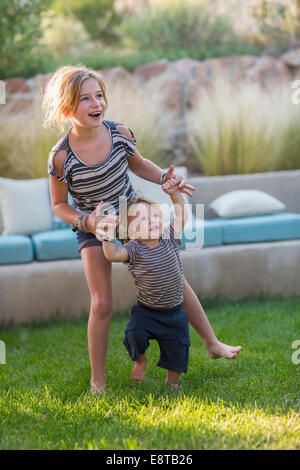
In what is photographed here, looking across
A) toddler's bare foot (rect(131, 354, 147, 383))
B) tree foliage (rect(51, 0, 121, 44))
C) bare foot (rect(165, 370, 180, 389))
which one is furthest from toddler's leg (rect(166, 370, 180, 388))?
tree foliage (rect(51, 0, 121, 44))

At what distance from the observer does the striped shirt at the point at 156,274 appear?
239 centimetres

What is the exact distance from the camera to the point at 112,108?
5371 mm

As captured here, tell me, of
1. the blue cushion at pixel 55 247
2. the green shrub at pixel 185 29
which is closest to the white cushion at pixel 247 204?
the blue cushion at pixel 55 247

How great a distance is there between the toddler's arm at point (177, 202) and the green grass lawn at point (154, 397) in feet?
2.22

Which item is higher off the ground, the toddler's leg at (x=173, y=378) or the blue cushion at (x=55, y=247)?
the blue cushion at (x=55, y=247)

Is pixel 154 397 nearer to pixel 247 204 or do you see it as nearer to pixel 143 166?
pixel 143 166

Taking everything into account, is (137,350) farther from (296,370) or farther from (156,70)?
(156,70)

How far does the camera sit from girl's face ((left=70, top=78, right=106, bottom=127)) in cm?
230

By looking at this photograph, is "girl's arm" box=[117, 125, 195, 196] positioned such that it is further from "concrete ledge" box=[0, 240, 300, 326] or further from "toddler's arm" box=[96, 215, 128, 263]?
"concrete ledge" box=[0, 240, 300, 326]

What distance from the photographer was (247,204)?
4.25m

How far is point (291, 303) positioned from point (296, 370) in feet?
4.29

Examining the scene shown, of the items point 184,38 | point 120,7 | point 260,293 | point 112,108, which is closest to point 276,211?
point 260,293

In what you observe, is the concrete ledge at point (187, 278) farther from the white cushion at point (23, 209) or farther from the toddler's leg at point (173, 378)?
the toddler's leg at point (173, 378)

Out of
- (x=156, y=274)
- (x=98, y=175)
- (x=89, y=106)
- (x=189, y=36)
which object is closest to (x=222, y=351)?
(x=156, y=274)
